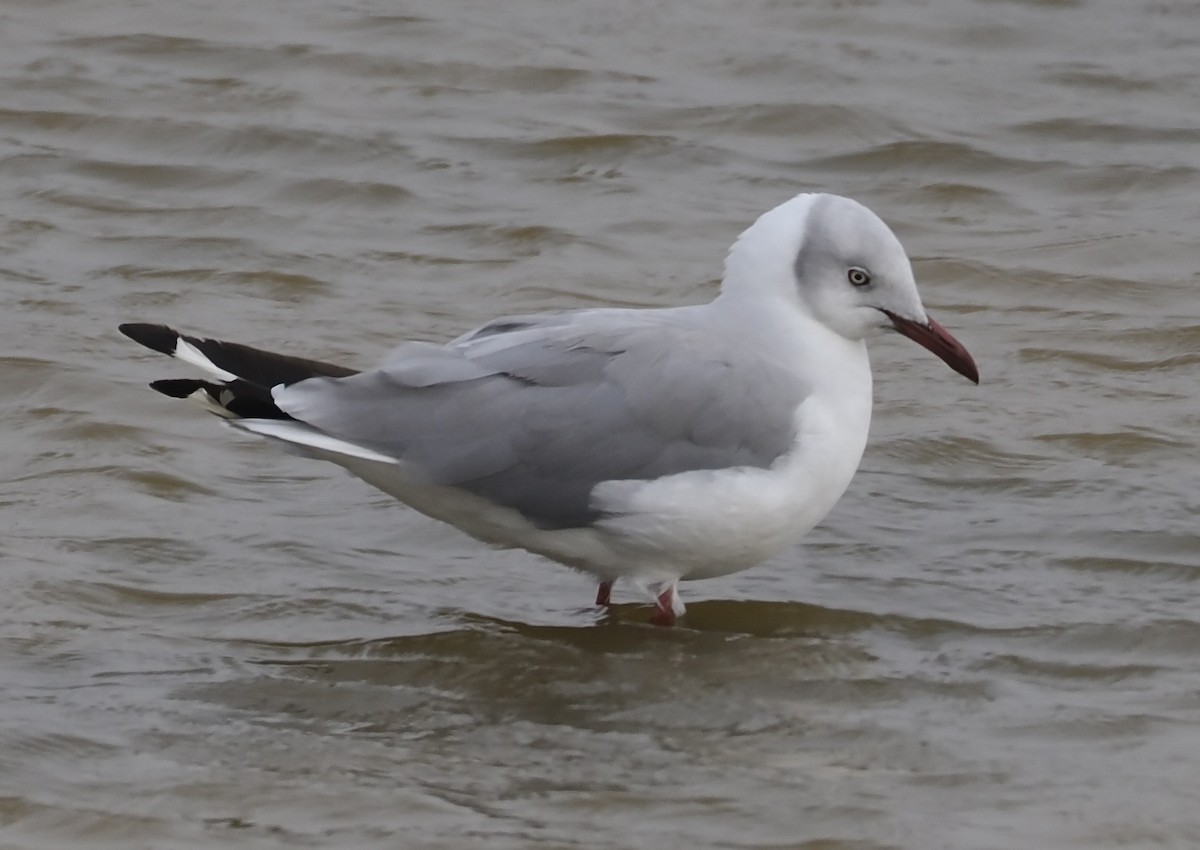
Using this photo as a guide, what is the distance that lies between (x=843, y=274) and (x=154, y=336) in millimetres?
1700

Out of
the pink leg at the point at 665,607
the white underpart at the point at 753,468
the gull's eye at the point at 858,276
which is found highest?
the gull's eye at the point at 858,276

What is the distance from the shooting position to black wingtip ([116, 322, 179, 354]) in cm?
521

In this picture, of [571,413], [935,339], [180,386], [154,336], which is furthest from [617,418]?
[154,336]

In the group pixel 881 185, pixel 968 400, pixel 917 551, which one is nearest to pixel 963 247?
pixel 881 185

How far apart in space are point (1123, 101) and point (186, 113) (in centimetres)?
440

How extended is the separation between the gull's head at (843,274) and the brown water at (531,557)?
2.44 feet

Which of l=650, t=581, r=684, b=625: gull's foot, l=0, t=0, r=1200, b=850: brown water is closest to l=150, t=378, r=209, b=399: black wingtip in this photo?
l=0, t=0, r=1200, b=850: brown water

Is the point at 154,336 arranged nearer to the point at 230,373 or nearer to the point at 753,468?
the point at 230,373

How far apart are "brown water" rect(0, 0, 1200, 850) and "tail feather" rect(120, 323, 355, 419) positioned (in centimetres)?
57

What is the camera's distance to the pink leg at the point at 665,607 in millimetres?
5340

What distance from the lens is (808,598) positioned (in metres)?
5.60

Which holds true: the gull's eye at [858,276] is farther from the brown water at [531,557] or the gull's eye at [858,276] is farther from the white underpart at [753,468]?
the brown water at [531,557]

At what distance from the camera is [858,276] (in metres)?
5.32

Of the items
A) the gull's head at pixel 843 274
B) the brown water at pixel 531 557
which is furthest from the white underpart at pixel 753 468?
the brown water at pixel 531 557
